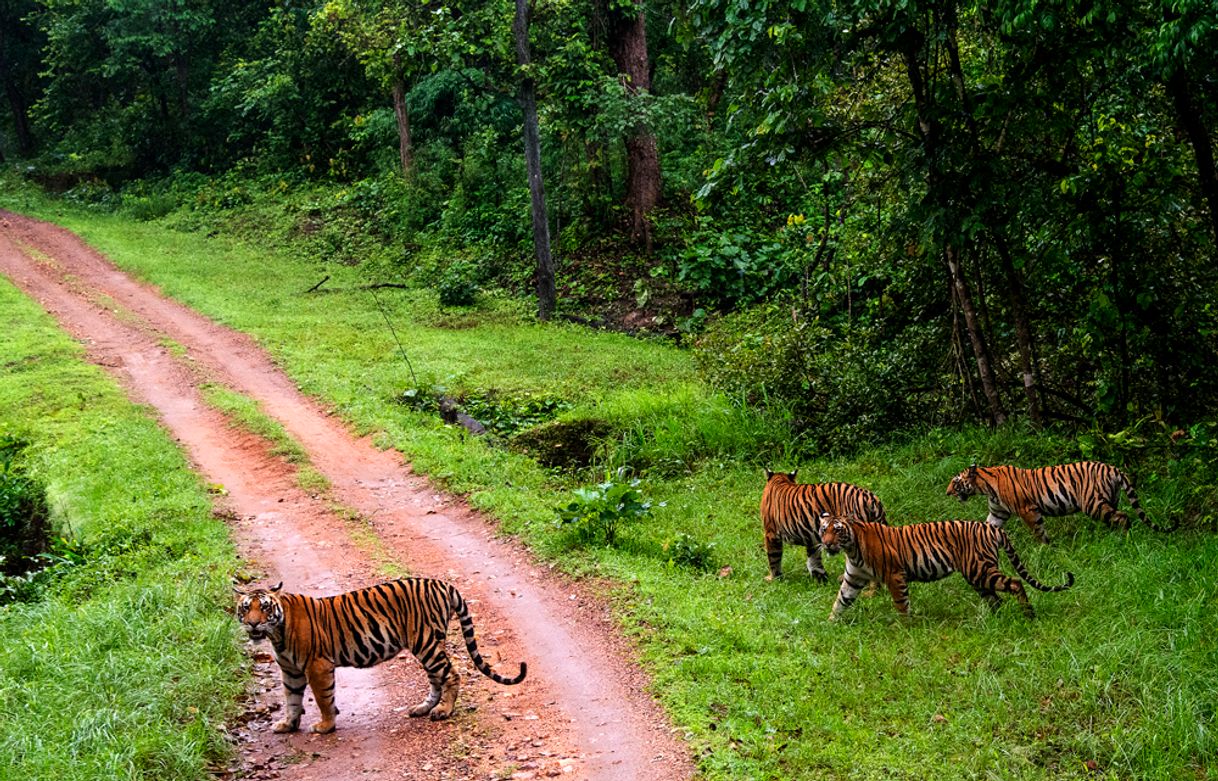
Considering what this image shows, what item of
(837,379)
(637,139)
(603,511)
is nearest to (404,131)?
(637,139)

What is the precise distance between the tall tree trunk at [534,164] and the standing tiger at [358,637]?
48.8ft

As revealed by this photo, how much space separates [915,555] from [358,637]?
464 centimetres

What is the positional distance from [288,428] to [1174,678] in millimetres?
13011

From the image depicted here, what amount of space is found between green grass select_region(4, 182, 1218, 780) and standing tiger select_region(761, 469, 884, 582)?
0.27 meters

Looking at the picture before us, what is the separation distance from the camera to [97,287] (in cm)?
2664

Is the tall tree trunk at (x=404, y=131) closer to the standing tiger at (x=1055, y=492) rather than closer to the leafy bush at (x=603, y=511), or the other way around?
the leafy bush at (x=603, y=511)

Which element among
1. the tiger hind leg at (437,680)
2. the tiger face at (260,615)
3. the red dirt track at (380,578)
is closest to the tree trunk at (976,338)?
the red dirt track at (380,578)

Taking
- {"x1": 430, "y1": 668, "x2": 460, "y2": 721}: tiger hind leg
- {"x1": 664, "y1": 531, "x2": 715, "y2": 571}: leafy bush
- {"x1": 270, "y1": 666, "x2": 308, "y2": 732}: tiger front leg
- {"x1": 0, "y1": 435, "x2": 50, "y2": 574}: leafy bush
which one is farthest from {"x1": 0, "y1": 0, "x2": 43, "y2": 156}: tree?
{"x1": 430, "y1": 668, "x2": 460, "y2": 721}: tiger hind leg

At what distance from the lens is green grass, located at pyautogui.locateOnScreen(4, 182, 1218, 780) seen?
274 inches

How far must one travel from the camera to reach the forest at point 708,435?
24.7ft

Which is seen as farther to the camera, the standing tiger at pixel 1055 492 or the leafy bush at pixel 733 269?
the leafy bush at pixel 733 269

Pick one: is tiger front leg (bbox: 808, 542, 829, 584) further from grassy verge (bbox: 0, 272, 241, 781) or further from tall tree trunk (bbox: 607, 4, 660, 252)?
tall tree trunk (bbox: 607, 4, 660, 252)

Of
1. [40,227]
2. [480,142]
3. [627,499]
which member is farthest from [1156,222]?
[40,227]

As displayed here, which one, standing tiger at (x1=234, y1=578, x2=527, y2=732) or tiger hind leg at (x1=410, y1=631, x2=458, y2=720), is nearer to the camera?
standing tiger at (x1=234, y1=578, x2=527, y2=732)
